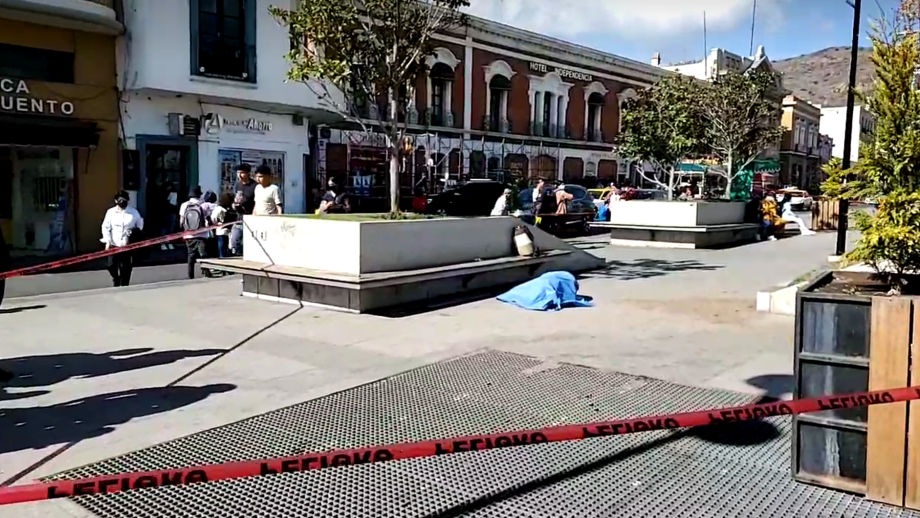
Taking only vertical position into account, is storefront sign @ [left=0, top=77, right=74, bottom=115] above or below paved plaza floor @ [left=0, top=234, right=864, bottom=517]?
above

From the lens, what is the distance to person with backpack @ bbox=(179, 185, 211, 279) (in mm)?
13297

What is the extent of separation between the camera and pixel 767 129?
25.0 meters

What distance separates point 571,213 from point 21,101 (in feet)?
47.2

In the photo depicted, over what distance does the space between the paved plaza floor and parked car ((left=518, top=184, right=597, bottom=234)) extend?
33.5 ft

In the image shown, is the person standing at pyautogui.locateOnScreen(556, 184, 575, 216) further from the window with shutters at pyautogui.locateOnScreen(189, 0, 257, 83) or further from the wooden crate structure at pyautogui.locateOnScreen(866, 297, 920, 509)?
the wooden crate structure at pyautogui.locateOnScreen(866, 297, 920, 509)

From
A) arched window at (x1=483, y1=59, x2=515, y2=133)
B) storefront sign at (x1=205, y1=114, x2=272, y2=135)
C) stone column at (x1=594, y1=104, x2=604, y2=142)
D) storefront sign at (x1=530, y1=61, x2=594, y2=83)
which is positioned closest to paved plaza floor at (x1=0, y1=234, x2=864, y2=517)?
storefront sign at (x1=205, y1=114, x2=272, y2=135)

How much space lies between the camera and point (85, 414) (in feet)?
17.6

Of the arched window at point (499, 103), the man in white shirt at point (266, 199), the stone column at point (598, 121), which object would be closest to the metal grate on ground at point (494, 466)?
the man in white shirt at point (266, 199)

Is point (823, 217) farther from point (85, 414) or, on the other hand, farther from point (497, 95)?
point (85, 414)

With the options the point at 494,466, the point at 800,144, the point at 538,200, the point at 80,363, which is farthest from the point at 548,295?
the point at 800,144

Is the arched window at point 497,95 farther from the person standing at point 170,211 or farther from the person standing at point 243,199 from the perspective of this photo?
the person standing at point 243,199

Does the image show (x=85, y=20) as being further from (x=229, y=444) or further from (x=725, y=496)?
(x=725, y=496)

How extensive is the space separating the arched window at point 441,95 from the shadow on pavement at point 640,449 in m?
28.4

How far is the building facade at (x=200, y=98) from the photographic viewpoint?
57.5ft
